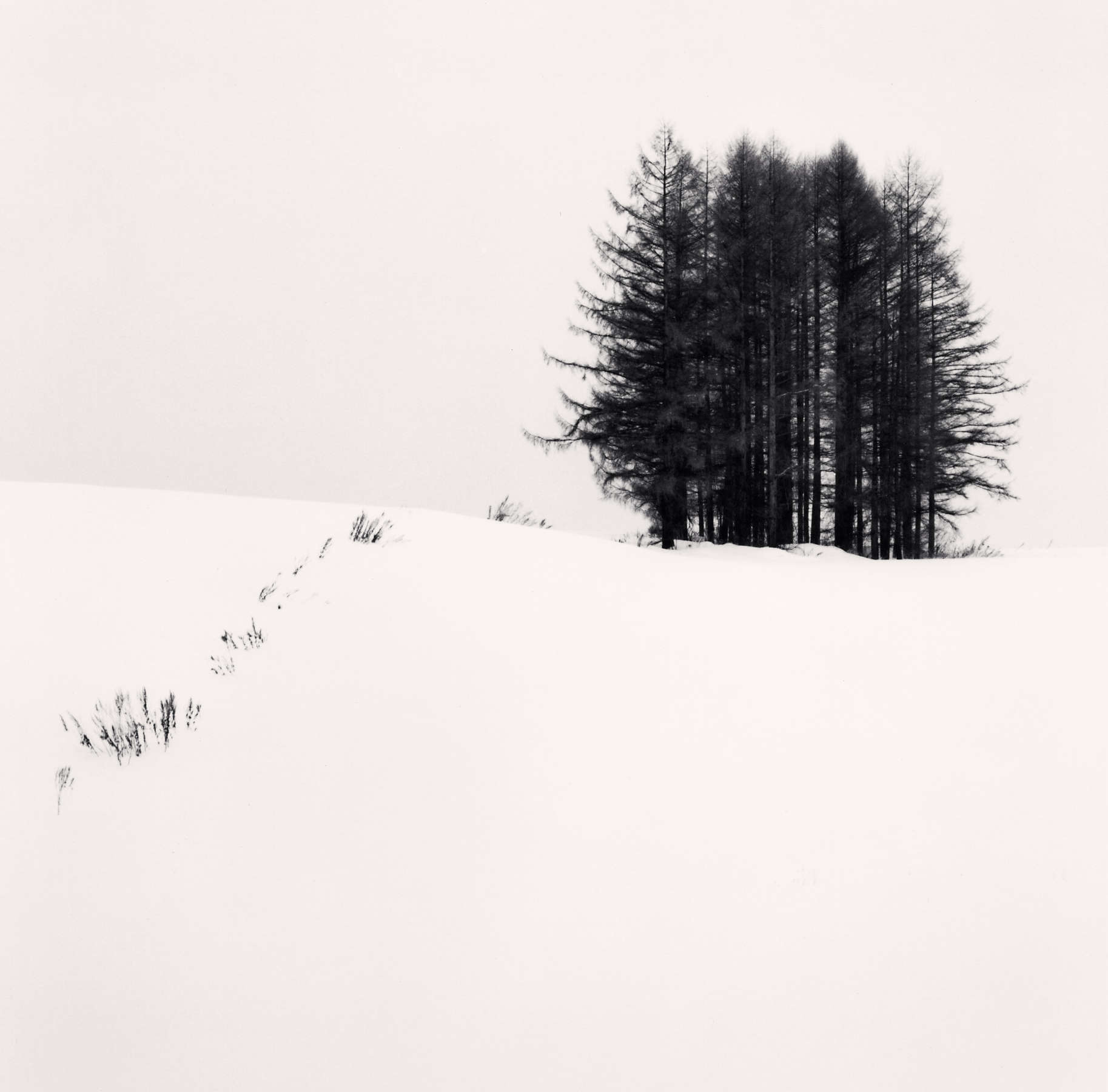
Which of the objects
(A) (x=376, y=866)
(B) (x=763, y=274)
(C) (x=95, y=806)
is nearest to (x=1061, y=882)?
(A) (x=376, y=866)

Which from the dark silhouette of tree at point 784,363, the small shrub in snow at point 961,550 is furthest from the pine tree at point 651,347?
the small shrub in snow at point 961,550

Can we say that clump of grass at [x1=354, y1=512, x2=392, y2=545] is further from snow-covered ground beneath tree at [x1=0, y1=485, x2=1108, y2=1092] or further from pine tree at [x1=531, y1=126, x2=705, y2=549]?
pine tree at [x1=531, y1=126, x2=705, y2=549]

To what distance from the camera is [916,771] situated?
417 cm

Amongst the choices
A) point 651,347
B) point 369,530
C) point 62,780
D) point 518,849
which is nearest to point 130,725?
point 62,780

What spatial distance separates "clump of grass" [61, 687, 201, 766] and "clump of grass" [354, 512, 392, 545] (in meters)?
2.74

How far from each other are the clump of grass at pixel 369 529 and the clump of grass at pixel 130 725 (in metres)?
2.74

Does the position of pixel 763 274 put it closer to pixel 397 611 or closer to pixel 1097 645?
pixel 1097 645

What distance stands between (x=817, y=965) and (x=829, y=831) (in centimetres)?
90

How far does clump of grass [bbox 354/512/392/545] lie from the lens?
22.5ft

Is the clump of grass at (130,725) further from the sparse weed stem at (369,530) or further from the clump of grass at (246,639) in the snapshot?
the sparse weed stem at (369,530)

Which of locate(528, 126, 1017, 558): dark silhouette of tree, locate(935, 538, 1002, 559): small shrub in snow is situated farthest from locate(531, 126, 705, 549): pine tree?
locate(935, 538, 1002, 559): small shrub in snow

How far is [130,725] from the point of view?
12.7 feet

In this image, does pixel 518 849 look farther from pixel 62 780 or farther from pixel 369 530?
pixel 369 530

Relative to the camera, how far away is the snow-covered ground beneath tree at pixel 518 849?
8.07 ft
